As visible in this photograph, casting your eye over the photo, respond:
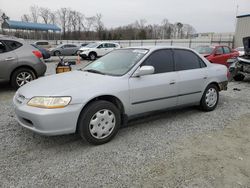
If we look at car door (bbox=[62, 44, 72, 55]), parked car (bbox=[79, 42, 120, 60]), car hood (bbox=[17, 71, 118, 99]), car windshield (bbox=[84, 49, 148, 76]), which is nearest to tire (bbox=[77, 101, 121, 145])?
car hood (bbox=[17, 71, 118, 99])

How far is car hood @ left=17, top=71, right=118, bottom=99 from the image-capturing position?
10.0ft

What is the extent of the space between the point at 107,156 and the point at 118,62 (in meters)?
1.76

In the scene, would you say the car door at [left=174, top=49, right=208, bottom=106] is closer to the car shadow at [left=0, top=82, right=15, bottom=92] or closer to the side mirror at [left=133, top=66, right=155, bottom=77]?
the side mirror at [left=133, top=66, right=155, bottom=77]

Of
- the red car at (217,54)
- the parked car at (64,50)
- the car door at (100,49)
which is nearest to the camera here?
the red car at (217,54)

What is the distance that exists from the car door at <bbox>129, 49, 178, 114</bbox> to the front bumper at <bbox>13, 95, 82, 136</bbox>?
1.02 meters

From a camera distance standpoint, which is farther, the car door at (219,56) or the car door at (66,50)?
the car door at (66,50)

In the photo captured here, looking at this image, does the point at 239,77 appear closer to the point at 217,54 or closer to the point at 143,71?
the point at 217,54

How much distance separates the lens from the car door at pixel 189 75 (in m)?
4.23

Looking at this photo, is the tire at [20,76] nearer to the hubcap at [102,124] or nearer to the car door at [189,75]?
the hubcap at [102,124]

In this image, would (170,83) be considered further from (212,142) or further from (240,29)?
(240,29)

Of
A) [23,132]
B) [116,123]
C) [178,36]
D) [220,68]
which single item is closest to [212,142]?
[116,123]

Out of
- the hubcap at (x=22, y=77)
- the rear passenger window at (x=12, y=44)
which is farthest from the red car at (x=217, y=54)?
the rear passenger window at (x=12, y=44)

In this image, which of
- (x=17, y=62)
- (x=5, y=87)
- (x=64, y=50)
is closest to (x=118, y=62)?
(x=17, y=62)

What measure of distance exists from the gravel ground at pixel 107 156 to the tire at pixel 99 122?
15 cm
